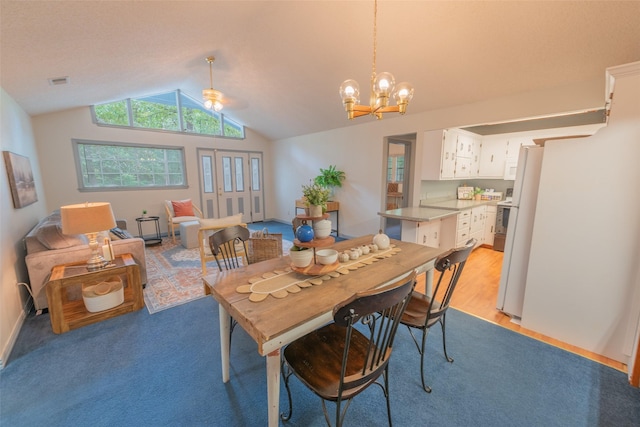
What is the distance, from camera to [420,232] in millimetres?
3701

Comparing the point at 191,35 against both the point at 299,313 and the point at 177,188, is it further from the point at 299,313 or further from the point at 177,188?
the point at 177,188

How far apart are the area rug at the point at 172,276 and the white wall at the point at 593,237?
11.7 ft

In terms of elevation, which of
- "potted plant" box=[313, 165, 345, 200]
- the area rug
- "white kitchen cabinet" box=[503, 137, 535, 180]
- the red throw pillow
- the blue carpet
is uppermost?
"white kitchen cabinet" box=[503, 137, 535, 180]

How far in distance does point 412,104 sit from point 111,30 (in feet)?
12.3

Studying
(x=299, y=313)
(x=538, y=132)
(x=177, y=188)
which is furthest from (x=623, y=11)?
(x=177, y=188)

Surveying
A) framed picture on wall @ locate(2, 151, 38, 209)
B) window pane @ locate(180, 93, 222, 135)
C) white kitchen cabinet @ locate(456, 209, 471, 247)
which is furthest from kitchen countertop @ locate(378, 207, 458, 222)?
window pane @ locate(180, 93, 222, 135)

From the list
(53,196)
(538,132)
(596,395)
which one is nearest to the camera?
(596,395)

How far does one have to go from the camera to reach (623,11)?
1962mm

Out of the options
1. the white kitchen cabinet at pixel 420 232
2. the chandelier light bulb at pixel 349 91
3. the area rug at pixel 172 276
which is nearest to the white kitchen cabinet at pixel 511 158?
the white kitchen cabinet at pixel 420 232

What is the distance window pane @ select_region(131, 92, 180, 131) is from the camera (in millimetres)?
5499

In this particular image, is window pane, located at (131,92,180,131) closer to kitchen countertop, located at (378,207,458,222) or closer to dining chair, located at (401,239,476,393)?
kitchen countertop, located at (378,207,458,222)

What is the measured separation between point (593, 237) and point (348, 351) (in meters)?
2.21

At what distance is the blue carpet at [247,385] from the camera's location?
4.98ft

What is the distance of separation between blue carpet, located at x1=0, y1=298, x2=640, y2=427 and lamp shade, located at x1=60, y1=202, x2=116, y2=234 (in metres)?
0.97
